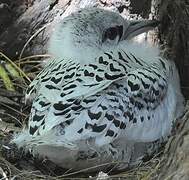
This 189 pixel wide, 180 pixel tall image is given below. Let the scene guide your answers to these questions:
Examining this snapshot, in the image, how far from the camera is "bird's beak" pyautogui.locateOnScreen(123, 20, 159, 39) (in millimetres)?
4672

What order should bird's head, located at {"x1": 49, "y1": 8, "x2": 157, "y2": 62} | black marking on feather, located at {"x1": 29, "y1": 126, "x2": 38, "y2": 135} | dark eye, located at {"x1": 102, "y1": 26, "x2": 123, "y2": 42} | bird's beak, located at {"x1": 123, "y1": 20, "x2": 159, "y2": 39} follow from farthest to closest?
1. bird's beak, located at {"x1": 123, "y1": 20, "x2": 159, "y2": 39}
2. dark eye, located at {"x1": 102, "y1": 26, "x2": 123, "y2": 42}
3. bird's head, located at {"x1": 49, "y1": 8, "x2": 157, "y2": 62}
4. black marking on feather, located at {"x1": 29, "y1": 126, "x2": 38, "y2": 135}

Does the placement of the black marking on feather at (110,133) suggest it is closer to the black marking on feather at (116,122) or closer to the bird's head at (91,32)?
the black marking on feather at (116,122)

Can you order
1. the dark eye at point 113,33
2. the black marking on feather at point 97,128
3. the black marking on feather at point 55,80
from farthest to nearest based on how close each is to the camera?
the dark eye at point 113,33, the black marking on feather at point 55,80, the black marking on feather at point 97,128

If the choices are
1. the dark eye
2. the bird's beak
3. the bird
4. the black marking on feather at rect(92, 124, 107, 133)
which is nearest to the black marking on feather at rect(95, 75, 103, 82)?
the bird

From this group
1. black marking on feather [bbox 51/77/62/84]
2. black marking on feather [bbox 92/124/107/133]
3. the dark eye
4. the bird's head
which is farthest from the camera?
the dark eye

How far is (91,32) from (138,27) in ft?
1.30

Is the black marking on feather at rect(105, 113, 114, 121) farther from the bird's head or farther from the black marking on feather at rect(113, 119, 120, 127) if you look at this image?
the bird's head

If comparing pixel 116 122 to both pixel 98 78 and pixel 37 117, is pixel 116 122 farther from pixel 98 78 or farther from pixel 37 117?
pixel 37 117

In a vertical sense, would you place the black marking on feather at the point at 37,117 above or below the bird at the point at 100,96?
below

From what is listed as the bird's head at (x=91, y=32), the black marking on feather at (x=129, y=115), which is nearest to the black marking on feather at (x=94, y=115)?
the black marking on feather at (x=129, y=115)

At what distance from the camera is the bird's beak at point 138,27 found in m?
4.67

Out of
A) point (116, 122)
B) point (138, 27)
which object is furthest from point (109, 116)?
point (138, 27)

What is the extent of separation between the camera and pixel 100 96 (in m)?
4.08

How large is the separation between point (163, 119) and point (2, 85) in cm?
130
